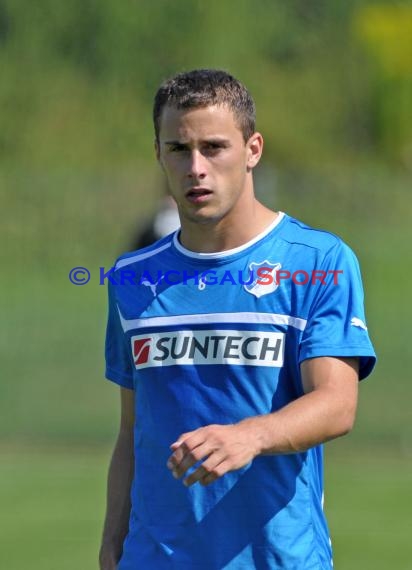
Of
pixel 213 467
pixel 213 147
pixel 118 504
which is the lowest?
pixel 118 504

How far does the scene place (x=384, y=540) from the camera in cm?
672

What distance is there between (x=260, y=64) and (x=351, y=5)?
1.53m

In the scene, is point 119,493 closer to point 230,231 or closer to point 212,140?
point 230,231

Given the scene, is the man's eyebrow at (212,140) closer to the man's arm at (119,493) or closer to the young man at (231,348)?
the young man at (231,348)

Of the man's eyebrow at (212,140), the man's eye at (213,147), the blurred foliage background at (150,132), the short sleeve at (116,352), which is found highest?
the blurred foliage background at (150,132)

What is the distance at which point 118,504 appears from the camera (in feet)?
10.2

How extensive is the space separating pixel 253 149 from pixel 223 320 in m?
0.45

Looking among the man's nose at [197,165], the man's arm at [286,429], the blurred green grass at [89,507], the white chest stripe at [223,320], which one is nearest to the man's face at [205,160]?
the man's nose at [197,165]

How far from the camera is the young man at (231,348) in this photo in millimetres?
2795

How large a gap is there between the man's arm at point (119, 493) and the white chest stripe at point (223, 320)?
0.26m

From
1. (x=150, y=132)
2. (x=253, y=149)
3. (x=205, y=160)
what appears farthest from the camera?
(x=150, y=132)

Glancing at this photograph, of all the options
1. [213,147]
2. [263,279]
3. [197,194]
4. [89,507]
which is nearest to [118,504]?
[263,279]

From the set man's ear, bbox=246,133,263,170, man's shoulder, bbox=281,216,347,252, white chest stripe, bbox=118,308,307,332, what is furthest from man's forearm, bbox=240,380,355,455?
man's ear, bbox=246,133,263,170

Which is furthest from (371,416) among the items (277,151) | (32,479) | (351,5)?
(351,5)
